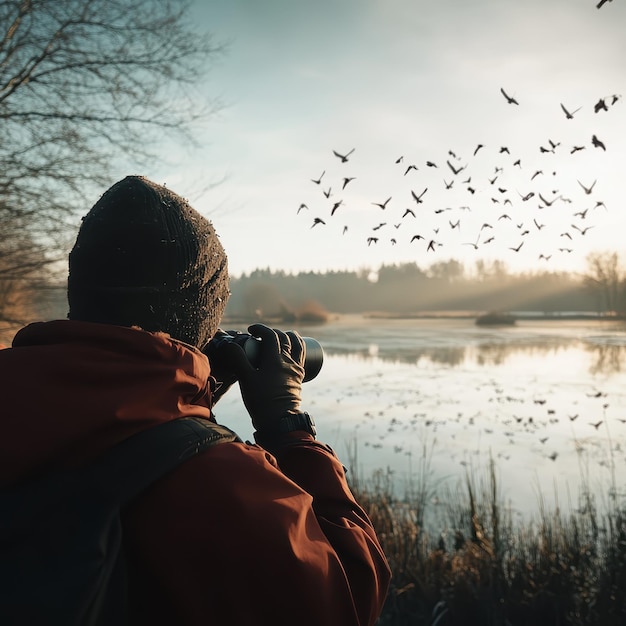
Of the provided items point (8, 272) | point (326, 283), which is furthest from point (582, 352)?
point (326, 283)

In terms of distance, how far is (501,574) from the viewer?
4.02 meters

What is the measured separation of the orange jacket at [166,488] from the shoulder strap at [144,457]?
0.06 feet

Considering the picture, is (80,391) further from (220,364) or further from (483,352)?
(483,352)

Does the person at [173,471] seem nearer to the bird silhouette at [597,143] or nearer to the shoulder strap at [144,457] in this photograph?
the shoulder strap at [144,457]

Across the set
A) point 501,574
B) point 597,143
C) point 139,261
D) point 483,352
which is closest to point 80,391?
point 139,261

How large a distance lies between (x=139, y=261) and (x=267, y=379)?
453 mm

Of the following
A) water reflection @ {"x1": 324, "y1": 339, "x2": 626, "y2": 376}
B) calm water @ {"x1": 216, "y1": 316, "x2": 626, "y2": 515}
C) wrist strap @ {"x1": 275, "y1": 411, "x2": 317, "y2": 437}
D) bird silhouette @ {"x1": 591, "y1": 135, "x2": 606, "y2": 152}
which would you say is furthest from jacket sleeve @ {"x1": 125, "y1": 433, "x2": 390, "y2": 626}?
water reflection @ {"x1": 324, "y1": 339, "x2": 626, "y2": 376}

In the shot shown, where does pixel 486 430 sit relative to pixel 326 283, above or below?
below

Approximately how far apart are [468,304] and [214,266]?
40030 mm

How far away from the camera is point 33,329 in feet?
3.07

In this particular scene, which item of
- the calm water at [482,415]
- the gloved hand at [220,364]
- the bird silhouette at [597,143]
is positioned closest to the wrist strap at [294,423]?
the gloved hand at [220,364]

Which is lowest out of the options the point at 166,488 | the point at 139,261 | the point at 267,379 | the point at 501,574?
the point at 501,574

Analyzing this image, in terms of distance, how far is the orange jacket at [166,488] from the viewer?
818 mm

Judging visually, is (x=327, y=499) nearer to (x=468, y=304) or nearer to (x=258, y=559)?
(x=258, y=559)
